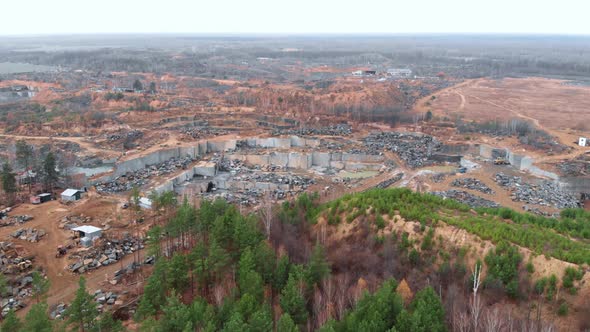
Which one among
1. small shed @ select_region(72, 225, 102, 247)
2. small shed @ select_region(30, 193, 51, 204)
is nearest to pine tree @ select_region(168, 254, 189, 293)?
small shed @ select_region(72, 225, 102, 247)

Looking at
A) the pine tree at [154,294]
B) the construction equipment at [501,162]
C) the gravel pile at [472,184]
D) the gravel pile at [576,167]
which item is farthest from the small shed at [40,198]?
the gravel pile at [576,167]

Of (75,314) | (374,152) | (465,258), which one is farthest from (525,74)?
(75,314)

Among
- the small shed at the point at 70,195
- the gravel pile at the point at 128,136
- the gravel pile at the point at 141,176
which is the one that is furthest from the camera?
the gravel pile at the point at 128,136

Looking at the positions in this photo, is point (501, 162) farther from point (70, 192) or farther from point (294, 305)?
point (70, 192)

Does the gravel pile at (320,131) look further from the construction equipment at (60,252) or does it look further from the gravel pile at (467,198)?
the construction equipment at (60,252)

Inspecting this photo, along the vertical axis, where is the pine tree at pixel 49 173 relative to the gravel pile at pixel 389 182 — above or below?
above

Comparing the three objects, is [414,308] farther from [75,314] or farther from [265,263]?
[75,314]

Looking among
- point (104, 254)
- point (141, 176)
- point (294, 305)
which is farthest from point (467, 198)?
point (141, 176)
